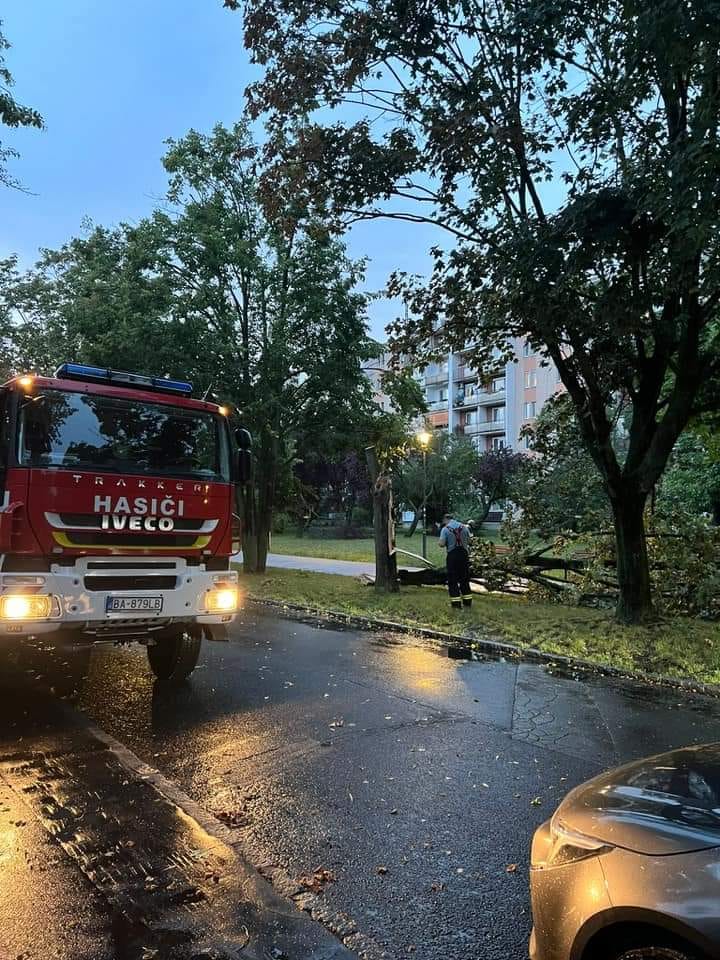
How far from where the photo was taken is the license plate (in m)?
5.97

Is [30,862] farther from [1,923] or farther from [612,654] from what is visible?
[612,654]

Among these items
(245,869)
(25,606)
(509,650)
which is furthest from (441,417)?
(245,869)

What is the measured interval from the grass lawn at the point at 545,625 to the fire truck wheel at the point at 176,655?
464 centimetres

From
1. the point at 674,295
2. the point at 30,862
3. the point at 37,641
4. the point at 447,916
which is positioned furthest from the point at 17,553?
the point at 674,295

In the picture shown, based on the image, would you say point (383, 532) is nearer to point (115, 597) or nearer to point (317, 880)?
point (115, 597)

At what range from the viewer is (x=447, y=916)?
3.12 m

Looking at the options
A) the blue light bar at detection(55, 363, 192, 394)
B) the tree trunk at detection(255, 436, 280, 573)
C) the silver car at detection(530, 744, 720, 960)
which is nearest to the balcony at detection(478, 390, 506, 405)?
the tree trunk at detection(255, 436, 280, 573)

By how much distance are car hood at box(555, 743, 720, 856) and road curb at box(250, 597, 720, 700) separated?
16.7 ft

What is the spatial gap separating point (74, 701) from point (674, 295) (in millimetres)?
8917

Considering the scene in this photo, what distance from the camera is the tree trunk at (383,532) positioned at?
14.4m

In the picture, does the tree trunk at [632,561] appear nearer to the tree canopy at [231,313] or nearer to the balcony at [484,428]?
the tree canopy at [231,313]

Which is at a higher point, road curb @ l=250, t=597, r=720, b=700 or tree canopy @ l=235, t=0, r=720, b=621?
tree canopy @ l=235, t=0, r=720, b=621

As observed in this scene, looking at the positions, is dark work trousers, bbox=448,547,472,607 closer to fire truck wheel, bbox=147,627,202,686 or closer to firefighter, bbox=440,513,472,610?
firefighter, bbox=440,513,472,610

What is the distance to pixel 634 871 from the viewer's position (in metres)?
2.09
